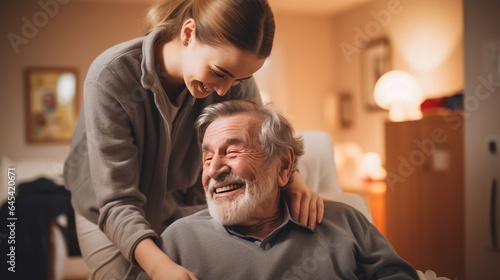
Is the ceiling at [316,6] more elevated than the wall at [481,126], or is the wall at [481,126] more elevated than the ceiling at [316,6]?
the ceiling at [316,6]

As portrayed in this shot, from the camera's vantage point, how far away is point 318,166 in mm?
1722

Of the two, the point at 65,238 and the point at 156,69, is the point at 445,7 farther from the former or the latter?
the point at 65,238

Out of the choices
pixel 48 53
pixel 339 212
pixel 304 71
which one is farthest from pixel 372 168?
pixel 48 53

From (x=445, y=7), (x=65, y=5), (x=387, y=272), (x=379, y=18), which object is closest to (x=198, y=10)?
(x=387, y=272)

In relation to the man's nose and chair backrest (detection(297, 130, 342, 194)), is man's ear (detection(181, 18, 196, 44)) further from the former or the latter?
chair backrest (detection(297, 130, 342, 194))

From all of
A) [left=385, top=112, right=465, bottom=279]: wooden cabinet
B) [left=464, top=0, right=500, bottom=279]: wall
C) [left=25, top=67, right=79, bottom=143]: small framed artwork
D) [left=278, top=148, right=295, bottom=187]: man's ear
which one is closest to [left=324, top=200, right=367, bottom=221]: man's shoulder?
[left=278, top=148, right=295, bottom=187]: man's ear

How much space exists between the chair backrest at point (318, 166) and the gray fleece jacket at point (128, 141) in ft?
1.55

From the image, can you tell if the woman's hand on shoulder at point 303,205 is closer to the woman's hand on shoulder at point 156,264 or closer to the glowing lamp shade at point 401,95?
the woman's hand on shoulder at point 156,264

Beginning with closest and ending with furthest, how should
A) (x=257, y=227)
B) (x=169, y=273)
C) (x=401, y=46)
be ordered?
(x=169, y=273) < (x=257, y=227) < (x=401, y=46)

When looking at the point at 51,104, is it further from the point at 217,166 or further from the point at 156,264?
the point at 156,264

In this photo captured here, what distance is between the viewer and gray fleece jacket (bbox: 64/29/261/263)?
1.17 m

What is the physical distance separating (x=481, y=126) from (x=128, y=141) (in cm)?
167

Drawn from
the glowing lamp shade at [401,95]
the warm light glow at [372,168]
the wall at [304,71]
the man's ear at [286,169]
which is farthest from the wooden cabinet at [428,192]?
the wall at [304,71]

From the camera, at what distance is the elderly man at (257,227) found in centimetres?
118
